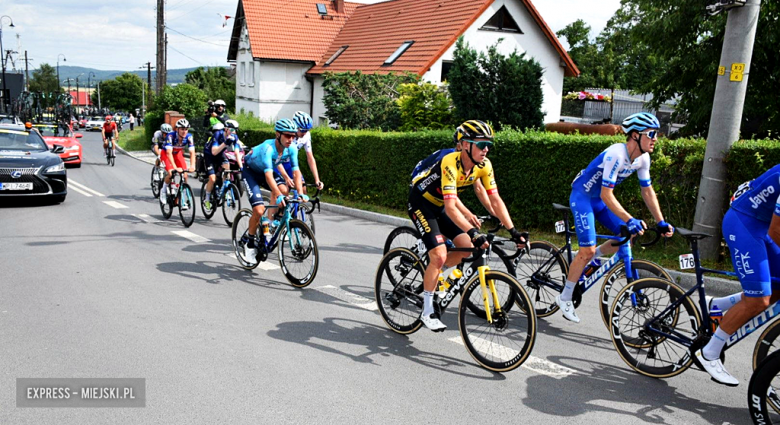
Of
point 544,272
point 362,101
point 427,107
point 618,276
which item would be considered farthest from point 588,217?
point 362,101

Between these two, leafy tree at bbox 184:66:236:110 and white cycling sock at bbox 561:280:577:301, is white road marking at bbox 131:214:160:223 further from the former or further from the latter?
leafy tree at bbox 184:66:236:110

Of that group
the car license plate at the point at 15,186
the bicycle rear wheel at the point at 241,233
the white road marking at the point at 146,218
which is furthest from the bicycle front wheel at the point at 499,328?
the car license plate at the point at 15,186

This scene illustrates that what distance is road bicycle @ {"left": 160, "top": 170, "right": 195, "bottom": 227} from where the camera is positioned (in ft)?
39.7

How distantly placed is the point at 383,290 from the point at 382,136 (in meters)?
9.35

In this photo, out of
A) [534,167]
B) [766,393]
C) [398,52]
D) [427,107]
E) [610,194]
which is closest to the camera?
[766,393]

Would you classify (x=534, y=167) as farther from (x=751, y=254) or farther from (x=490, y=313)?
(x=751, y=254)

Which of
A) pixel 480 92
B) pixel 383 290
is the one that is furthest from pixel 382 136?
pixel 383 290

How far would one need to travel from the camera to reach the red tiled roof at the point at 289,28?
134ft

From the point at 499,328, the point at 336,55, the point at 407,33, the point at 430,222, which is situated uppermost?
the point at 407,33

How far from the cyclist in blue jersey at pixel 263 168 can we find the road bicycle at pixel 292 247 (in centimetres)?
8

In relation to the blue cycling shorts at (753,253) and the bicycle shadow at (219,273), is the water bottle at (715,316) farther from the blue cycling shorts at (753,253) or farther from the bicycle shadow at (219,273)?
the bicycle shadow at (219,273)

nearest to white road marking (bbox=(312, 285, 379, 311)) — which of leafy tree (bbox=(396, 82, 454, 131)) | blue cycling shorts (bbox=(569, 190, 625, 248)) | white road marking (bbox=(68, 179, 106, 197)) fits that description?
blue cycling shorts (bbox=(569, 190, 625, 248))

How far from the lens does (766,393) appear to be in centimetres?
401

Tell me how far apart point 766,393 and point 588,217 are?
91.1 inches
